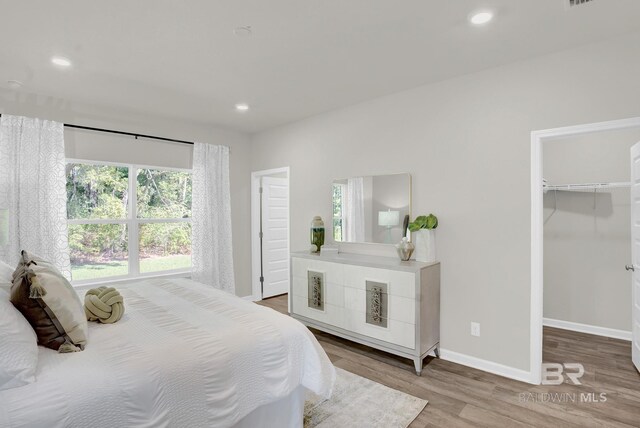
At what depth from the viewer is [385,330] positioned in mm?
3111

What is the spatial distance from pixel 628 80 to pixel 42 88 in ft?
16.2

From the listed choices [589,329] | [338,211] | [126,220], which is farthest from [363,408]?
[126,220]

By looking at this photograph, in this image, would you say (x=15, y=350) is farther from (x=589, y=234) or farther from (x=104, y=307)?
(x=589, y=234)

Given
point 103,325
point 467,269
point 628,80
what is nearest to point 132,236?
point 103,325

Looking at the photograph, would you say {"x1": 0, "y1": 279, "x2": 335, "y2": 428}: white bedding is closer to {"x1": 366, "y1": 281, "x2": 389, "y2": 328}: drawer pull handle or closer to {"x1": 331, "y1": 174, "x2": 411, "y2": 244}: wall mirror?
{"x1": 366, "y1": 281, "x2": 389, "y2": 328}: drawer pull handle

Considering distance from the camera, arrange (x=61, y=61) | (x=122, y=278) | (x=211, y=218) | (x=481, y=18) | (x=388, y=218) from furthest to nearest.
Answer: (x=211, y=218)
(x=122, y=278)
(x=388, y=218)
(x=61, y=61)
(x=481, y=18)

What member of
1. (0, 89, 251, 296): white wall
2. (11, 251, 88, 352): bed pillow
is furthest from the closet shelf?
(11, 251, 88, 352): bed pillow

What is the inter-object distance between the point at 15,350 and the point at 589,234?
5000 mm

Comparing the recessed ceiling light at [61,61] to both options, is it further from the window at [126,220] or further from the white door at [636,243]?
the white door at [636,243]

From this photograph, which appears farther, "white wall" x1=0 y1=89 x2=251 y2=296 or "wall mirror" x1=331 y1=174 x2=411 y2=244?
"white wall" x1=0 y1=89 x2=251 y2=296

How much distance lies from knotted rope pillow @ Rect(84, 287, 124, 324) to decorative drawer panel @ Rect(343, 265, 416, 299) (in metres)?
2.00

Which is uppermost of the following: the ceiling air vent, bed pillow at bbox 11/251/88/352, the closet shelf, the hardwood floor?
the ceiling air vent

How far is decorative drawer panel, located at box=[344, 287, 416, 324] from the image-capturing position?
2.94m

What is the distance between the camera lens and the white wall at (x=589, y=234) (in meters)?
3.70
